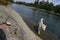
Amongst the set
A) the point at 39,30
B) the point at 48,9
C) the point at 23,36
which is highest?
the point at 23,36

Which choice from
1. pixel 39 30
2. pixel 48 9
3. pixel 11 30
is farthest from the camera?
pixel 48 9

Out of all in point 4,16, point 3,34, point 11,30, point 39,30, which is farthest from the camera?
point 39,30

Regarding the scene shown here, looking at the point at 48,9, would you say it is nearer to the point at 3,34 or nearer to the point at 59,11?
the point at 59,11

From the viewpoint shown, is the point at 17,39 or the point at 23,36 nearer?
the point at 17,39

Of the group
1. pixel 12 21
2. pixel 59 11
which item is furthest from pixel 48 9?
pixel 12 21

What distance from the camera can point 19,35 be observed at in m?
11.4

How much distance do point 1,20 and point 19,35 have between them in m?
1.42

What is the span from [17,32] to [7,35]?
3.42 feet

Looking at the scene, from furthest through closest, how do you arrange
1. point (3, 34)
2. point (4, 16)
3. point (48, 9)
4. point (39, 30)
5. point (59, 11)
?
1. point (48, 9)
2. point (59, 11)
3. point (39, 30)
4. point (4, 16)
5. point (3, 34)

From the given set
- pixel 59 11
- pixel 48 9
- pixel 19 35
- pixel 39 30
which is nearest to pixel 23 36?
pixel 19 35

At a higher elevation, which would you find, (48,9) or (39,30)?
(39,30)

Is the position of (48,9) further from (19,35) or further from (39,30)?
(19,35)

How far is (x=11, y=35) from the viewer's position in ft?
35.2

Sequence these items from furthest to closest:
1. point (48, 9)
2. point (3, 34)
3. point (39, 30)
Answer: point (48, 9) < point (39, 30) < point (3, 34)
